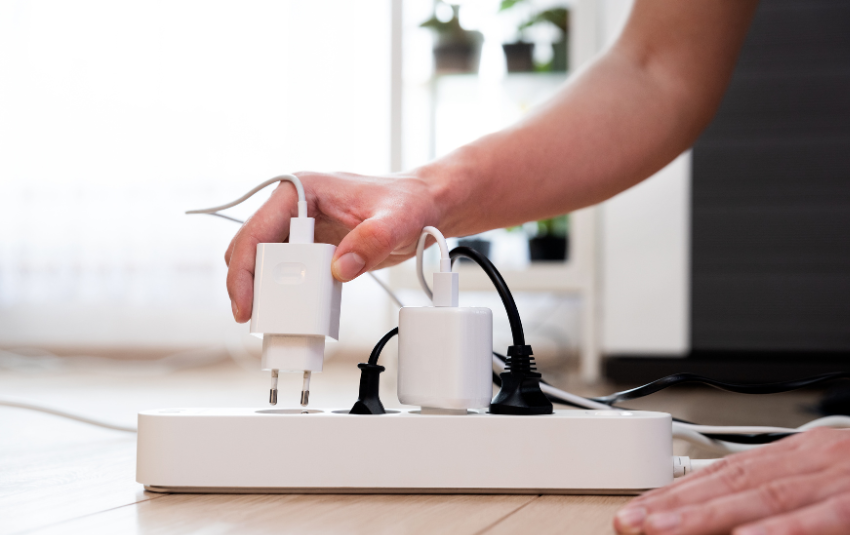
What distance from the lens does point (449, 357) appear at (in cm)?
48

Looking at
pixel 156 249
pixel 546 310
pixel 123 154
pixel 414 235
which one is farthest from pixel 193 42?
pixel 414 235

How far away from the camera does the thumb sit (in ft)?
1.68

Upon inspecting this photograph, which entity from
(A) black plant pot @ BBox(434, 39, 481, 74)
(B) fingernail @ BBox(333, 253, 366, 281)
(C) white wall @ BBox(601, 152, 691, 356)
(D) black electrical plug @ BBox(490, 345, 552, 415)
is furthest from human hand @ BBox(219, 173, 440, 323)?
(A) black plant pot @ BBox(434, 39, 481, 74)

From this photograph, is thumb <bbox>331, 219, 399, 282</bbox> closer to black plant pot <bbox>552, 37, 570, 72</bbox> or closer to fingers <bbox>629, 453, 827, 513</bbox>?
fingers <bbox>629, 453, 827, 513</bbox>

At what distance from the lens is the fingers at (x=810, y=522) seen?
1.09 ft

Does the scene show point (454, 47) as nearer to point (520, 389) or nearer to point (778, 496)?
point (520, 389)

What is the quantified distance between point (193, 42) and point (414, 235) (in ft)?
8.97

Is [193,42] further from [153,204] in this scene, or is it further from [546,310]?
[546,310]

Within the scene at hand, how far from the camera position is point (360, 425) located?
47 cm

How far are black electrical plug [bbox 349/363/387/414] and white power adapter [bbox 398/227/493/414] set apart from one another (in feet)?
0.06

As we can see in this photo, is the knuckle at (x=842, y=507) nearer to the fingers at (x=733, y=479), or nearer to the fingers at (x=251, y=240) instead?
the fingers at (x=733, y=479)

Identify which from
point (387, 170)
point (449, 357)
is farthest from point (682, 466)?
point (387, 170)

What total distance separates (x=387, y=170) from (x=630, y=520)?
96.8 inches

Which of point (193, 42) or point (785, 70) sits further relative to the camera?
point (193, 42)
